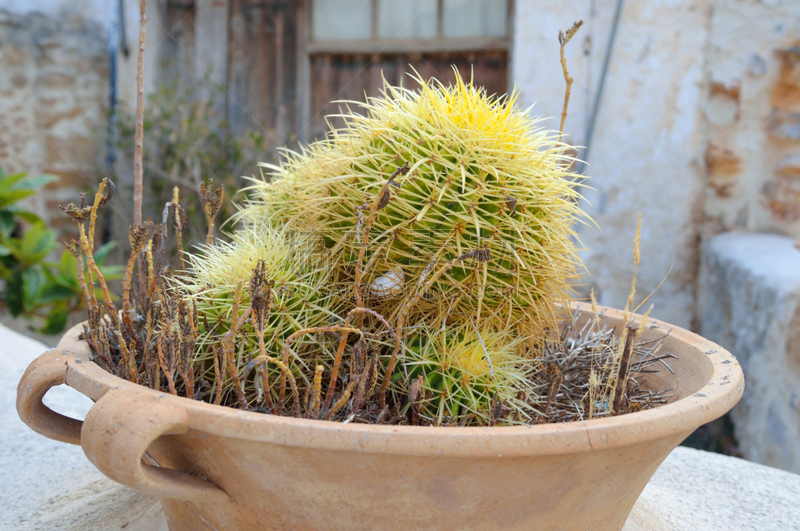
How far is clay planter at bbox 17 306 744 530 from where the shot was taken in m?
0.50

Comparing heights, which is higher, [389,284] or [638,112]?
[638,112]

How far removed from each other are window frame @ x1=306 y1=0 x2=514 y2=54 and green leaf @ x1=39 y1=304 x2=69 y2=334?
1.61 m

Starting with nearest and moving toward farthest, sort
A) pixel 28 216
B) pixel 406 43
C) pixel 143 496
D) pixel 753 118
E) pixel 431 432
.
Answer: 1. pixel 431 432
2. pixel 143 496
3. pixel 753 118
4. pixel 28 216
5. pixel 406 43

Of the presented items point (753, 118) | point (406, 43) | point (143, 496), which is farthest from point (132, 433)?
point (406, 43)

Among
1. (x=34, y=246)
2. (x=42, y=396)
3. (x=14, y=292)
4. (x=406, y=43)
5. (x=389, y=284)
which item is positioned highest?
(x=406, y=43)

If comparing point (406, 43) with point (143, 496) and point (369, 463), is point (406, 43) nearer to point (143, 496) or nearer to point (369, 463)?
point (143, 496)

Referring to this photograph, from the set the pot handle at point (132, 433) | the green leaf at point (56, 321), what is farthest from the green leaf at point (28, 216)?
the pot handle at point (132, 433)

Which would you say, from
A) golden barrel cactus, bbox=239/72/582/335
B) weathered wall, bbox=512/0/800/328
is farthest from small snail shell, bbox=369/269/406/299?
weathered wall, bbox=512/0/800/328

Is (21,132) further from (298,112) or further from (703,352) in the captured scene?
(703,352)

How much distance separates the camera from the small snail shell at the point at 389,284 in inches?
26.0

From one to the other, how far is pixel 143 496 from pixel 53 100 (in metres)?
2.38

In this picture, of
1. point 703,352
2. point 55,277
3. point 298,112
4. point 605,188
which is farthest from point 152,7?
point 703,352

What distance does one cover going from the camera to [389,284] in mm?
665

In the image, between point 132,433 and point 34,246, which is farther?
point 34,246
